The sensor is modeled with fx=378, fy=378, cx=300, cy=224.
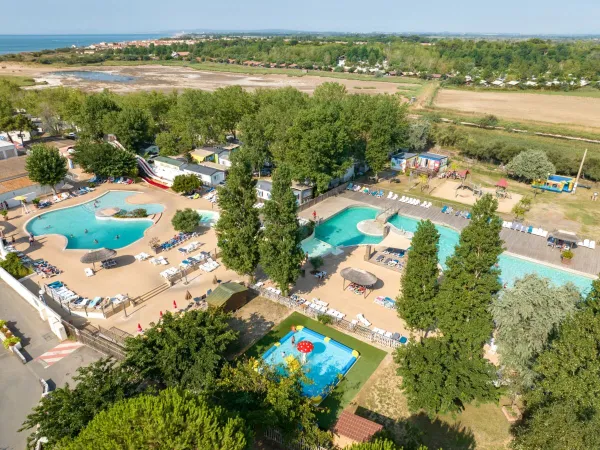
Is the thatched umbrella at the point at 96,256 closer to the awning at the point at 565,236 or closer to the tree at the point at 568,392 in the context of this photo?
the tree at the point at 568,392

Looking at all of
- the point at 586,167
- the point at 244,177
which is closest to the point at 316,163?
the point at 244,177

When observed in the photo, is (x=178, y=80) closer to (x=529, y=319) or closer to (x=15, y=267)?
(x=15, y=267)

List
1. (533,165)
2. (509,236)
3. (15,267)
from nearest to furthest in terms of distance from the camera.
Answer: (15,267) < (509,236) < (533,165)

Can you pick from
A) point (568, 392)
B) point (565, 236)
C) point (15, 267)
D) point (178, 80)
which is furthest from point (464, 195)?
point (178, 80)

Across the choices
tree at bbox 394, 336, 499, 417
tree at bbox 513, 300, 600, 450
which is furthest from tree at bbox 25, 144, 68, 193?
tree at bbox 513, 300, 600, 450

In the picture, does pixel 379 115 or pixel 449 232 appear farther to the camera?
pixel 379 115

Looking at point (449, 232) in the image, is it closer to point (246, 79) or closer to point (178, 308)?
point (178, 308)
